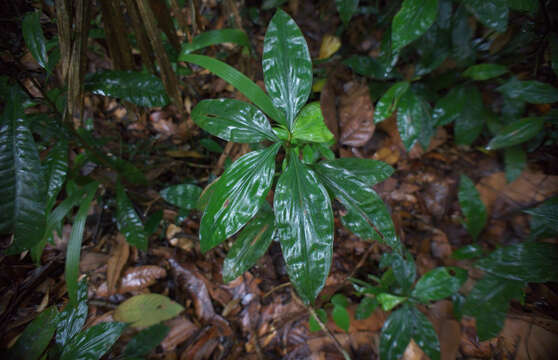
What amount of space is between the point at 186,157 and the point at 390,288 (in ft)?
4.12

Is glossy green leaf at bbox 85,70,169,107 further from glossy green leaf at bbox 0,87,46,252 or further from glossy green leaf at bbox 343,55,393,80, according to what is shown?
glossy green leaf at bbox 343,55,393,80

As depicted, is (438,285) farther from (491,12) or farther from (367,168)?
(491,12)

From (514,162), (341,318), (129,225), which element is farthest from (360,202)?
(514,162)

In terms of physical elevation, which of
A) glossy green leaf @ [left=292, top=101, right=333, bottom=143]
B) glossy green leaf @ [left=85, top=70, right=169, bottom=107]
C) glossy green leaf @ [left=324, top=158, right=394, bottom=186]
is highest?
glossy green leaf @ [left=85, top=70, right=169, bottom=107]

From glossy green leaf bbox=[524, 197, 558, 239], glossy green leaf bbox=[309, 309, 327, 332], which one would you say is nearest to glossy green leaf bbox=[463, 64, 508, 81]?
glossy green leaf bbox=[524, 197, 558, 239]

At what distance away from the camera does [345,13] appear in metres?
0.90

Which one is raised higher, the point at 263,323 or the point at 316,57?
the point at 316,57

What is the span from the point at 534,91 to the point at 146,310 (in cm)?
193

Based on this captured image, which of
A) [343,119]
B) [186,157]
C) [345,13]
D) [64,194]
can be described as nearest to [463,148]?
[343,119]

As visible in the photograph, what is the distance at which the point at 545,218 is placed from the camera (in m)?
0.81

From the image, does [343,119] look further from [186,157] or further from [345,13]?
[186,157]

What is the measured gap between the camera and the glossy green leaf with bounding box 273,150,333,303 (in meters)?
0.52

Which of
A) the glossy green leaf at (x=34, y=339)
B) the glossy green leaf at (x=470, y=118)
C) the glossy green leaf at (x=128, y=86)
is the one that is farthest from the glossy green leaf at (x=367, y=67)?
the glossy green leaf at (x=34, y=339)

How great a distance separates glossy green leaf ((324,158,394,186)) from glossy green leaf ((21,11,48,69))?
0.90m
